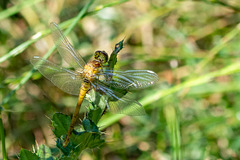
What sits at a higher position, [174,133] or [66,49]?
[66,49]

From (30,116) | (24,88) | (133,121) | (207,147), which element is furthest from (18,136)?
(207,147)

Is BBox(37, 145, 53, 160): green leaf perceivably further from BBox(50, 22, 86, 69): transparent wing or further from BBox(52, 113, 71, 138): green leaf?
BBox(50, 22, 86, 69): transparent wing

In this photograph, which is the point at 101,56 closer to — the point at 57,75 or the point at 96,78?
the point at 96,78

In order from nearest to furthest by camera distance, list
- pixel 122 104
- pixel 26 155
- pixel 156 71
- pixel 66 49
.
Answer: pixel 26 155 < pixel 122 104 < pixel 66 49 < pixel 156 71

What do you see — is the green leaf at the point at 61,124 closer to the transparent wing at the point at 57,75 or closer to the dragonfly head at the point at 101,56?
the transparent wing at the point at 57,75

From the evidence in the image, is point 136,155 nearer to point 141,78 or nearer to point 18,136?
point 18,136

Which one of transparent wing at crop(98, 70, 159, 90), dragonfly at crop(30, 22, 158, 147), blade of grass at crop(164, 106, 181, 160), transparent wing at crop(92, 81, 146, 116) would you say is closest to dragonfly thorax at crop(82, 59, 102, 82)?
dragonfly at crop(30, 22, 158, 147)

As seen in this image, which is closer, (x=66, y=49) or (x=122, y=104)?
(x=122, y=104)

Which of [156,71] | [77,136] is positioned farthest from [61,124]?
[156,71]
